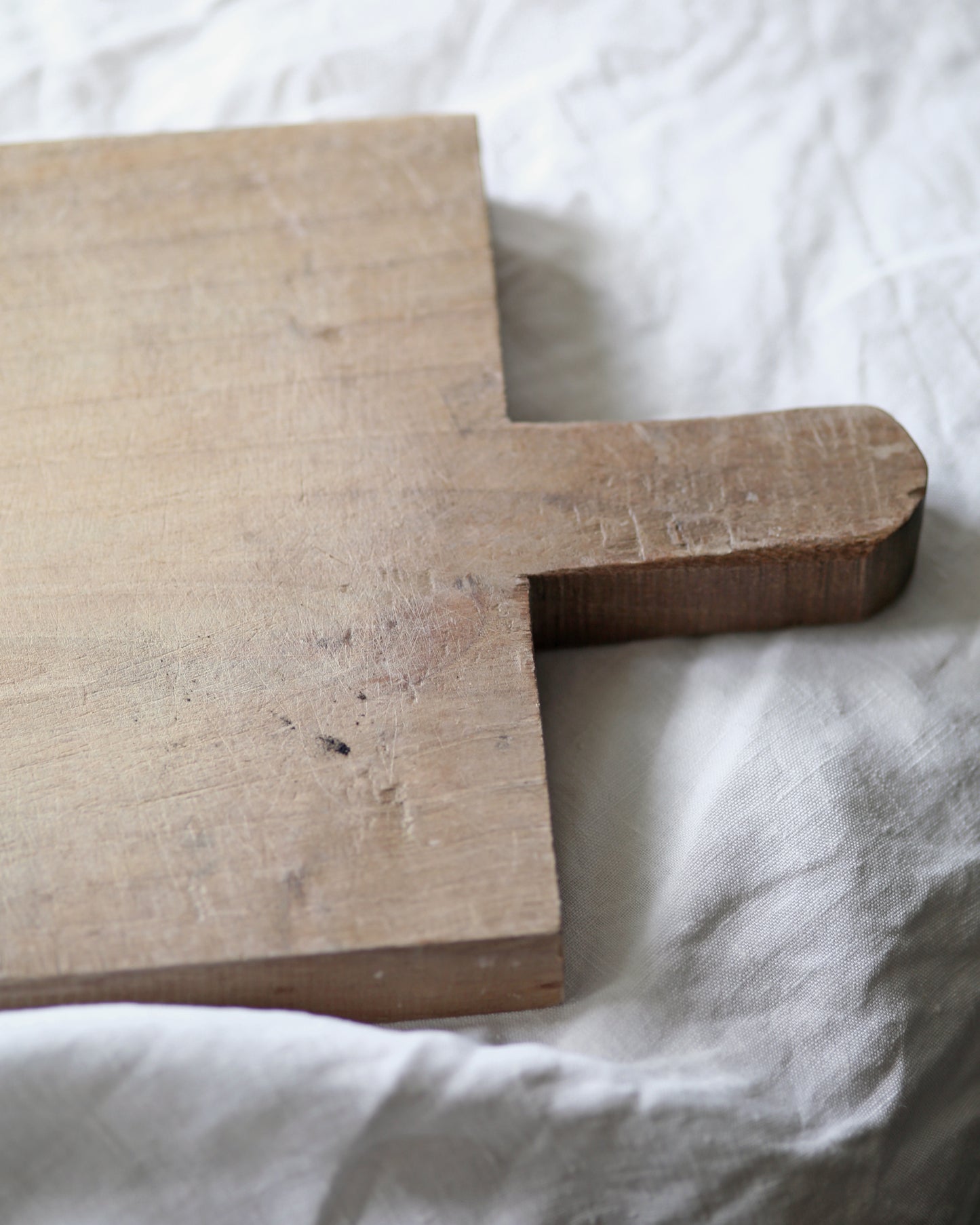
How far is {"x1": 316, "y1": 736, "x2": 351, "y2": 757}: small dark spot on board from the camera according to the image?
1.42 feet

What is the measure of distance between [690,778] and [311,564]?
0.18 metres

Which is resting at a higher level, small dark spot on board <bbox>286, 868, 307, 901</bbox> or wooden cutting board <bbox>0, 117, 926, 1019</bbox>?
wooden cutting board <bbox>0, 117, 926, 1019</bbox>

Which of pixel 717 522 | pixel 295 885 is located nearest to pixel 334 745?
pixel 295 885

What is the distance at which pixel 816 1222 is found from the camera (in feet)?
1.29

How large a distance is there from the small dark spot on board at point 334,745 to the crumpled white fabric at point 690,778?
10cm

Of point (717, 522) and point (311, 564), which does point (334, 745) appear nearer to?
point (311, 564)

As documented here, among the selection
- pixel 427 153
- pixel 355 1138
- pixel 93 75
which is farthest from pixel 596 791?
pixel 93 75

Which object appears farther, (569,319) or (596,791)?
(569,319)

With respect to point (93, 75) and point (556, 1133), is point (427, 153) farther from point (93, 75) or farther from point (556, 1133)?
point (556, 1133)

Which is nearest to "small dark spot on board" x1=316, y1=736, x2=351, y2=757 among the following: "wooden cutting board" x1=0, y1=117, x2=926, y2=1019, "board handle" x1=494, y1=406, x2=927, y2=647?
"wooden cutting board" x1=0, y1=117, x2=926, y2=1019

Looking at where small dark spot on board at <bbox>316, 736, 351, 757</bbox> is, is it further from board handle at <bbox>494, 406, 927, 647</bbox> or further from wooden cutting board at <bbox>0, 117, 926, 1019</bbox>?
board handle at <bbox>494, 406, 927, 647</bbox>

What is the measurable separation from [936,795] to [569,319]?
1.09 feet

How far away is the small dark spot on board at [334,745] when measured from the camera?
1.42ft

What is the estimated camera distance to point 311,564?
482 mm
